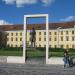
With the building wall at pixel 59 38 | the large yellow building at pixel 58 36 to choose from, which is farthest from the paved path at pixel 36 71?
the building wall at pixel 59 38

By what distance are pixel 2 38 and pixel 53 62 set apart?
111760 millimetres

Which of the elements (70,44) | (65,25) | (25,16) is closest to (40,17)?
(25,16)

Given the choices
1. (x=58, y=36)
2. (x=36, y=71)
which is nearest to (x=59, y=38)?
(x=58, y=36)

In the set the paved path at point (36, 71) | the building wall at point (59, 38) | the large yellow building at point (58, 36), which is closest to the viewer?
the paved path at point (36, 71)

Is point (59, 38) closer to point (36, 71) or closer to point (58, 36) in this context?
point (58, 36)

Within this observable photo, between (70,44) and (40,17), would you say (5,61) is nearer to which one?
(40,17)

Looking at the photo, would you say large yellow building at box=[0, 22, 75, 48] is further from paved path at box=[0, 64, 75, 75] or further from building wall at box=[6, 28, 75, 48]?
paved path at box=[0, 64, 75, 75]

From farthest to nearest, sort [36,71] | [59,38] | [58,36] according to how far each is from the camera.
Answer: [59,38] → [58,36] → [36,71]

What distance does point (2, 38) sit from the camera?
450 ft

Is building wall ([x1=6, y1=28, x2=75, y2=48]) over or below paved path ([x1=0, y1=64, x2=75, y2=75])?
over

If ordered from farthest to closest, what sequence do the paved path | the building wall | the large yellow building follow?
the large yellow building
the building wall
the paved path

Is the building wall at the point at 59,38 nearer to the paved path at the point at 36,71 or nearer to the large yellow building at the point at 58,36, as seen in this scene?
the large yellow building at the point at 58,36

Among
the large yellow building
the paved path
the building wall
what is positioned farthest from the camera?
the large yellow building

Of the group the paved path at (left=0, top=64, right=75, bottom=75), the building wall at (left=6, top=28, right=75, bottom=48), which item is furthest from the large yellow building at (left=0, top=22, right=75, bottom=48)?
the paved path at (left=0, top=64, right=75, bottom=75)
